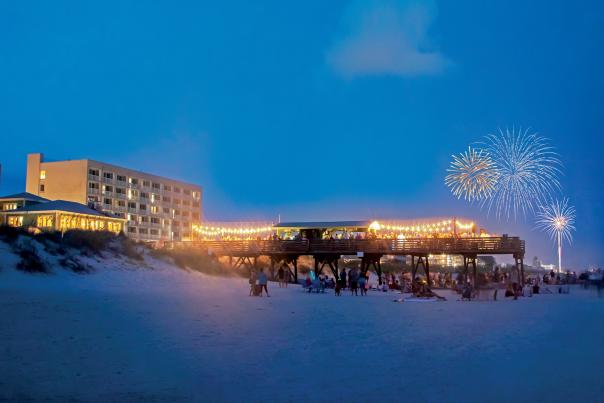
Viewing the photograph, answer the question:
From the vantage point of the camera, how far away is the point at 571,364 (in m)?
8.08

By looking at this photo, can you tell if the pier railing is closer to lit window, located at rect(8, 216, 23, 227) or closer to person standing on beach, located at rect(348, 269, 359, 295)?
person standing on beach, located at rect(348, 269, 359, 295)

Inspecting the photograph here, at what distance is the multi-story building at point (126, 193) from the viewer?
72812 millimetres

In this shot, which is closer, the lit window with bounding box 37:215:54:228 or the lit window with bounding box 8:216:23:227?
the lit window with bounding box 37:215:54:228

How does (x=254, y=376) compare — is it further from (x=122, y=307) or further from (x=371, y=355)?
(x=122, y=307)

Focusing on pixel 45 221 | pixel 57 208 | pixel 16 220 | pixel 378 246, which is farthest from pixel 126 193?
pixel 378 246

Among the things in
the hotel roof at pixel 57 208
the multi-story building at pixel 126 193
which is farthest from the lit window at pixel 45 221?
the multi-story building at pixel 126 193

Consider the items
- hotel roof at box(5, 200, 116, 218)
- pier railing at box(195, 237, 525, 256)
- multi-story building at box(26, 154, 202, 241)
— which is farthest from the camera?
multi-story building at box(26, 154, 202, 241)

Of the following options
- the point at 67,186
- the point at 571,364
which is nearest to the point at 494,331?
the point at 571,364

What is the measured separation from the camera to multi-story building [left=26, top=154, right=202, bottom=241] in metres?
72.8

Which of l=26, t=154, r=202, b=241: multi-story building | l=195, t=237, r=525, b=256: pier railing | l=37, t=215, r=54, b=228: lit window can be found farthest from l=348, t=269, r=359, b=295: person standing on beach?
l=26, t=154, r=202, b=241: multi-story building

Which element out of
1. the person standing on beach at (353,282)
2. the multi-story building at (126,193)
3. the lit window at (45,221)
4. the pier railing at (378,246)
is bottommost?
the person standing on beach at (353,282)

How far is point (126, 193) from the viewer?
79438mm

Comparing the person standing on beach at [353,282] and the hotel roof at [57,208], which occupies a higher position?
the hotel roof at [57,208]

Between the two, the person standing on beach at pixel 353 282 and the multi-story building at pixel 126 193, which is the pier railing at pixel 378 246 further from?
the multi-story building at pixel 126 193
